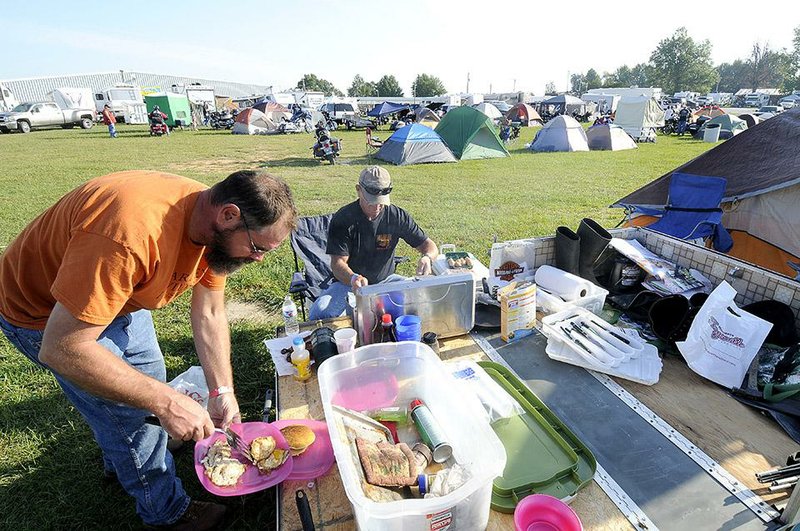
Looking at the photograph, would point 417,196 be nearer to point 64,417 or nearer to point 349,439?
point 64,417

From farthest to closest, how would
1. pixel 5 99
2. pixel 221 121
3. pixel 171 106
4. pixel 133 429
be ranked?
1. pixel 5 99
2. pixel 221 121
3. pixel 171 106
4. pixel 133 429

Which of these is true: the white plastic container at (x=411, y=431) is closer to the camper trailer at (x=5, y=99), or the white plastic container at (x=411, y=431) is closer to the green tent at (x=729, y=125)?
the green tent at (x=729, y=125)

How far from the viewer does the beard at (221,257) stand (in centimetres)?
161

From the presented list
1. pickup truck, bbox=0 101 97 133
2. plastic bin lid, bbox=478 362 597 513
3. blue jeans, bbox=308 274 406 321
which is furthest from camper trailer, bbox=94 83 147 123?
plastic bin lid, bbox=478 362 597 513

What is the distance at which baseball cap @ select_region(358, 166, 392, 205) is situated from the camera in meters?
3.07

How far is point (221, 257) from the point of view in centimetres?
171

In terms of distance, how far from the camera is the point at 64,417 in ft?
9.18

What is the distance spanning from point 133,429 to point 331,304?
5.18 ft

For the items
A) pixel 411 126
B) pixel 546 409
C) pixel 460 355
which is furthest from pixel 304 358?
pixel 411 126

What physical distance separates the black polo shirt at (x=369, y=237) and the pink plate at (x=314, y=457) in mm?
1770

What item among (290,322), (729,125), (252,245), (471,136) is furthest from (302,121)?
(252,245)

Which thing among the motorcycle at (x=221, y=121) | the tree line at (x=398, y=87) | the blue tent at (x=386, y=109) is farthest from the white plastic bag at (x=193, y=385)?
the tree line at (x=398, y=87)

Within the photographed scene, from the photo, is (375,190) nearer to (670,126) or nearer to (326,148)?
(326,148)

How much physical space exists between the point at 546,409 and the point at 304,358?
1.09 m
